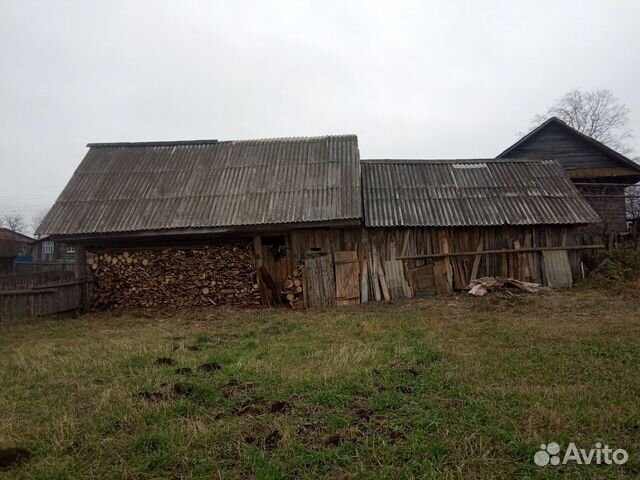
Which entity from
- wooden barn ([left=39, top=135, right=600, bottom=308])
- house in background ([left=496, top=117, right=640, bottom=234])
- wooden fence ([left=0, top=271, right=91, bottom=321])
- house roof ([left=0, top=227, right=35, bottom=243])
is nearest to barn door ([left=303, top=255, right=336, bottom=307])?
wooden barn ([left=39, top=135, right=600, bottom=308])

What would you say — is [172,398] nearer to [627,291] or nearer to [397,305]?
[397,305]

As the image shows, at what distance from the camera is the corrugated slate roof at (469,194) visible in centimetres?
1228

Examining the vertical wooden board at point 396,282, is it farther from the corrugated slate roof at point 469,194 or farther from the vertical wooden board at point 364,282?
the corrugated slate roof at point 469,194

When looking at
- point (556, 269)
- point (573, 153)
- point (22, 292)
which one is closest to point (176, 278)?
point (22, 292)

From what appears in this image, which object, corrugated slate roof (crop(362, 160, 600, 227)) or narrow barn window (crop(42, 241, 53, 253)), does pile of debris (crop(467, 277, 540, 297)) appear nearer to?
corrugated slate roof (crop(362, 160, 600, 227))

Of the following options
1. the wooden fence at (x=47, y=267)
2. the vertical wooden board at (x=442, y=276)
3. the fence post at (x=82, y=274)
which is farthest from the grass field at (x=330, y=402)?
the wooden fence at (x=47, y=267)

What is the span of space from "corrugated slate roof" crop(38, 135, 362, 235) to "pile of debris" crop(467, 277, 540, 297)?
13.0 feet

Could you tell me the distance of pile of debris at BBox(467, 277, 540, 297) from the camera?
11547 millimetres

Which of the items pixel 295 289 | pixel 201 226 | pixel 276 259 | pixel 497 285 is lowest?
pixel 497 285

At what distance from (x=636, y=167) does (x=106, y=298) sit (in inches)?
903

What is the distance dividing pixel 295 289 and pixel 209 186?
4.23m

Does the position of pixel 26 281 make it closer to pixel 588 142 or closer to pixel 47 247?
pixel 588 142

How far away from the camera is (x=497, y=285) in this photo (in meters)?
11.8

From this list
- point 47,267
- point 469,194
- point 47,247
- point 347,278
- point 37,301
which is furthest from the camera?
point 47,247
